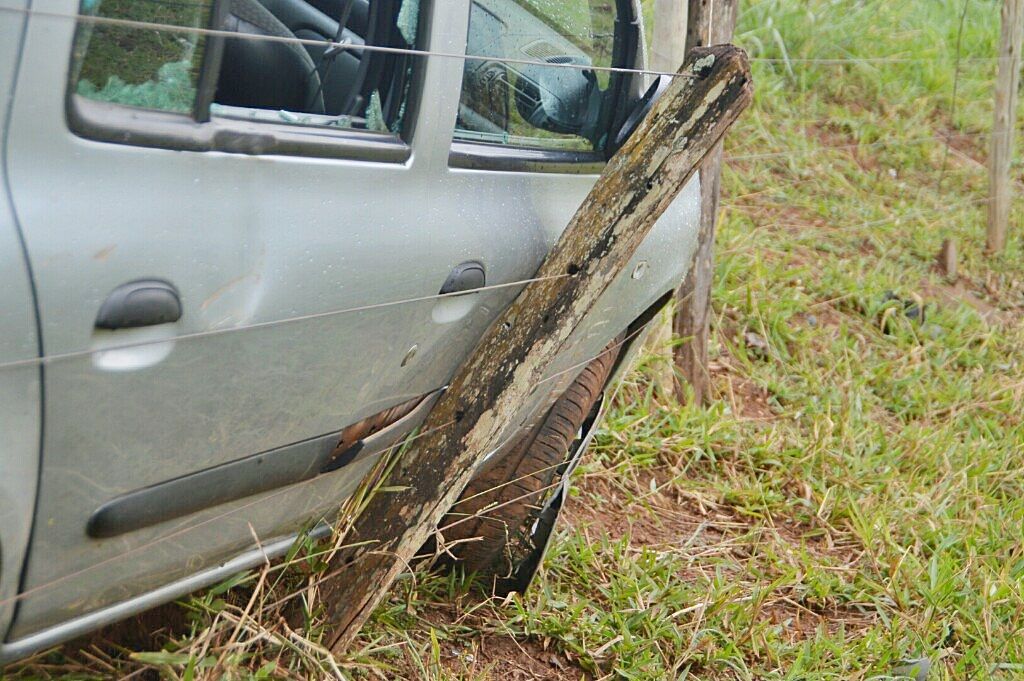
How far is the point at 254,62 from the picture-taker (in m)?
2.04

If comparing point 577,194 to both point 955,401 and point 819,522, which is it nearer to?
point 819,522

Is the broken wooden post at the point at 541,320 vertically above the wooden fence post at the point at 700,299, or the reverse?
the broken wooden post at the point at 541,320

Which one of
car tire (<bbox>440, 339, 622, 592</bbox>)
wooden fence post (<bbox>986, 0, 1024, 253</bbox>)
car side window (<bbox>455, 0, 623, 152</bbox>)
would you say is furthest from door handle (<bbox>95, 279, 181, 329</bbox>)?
wooden fence post (<bbox>986, 0, 1024, 253</bbox>)

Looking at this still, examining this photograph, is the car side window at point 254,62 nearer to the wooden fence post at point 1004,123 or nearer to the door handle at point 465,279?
the door handle at point 465,279

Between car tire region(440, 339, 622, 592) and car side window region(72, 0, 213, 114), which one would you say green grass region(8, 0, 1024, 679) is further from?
car side window region(72, 0, 213, 114)

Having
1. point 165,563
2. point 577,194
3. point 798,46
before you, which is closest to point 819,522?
point 577,194

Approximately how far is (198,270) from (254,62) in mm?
559

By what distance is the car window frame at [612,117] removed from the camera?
97.9 inches

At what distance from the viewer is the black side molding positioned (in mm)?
1715

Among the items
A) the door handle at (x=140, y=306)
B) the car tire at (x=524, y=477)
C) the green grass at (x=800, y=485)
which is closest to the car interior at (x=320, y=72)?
the door handle at (x=140, y=306)

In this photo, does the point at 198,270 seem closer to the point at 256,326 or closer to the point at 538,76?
the point at 256,326

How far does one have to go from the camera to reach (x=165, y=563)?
191 centimetres

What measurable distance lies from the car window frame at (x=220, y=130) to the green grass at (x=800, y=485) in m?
0.92

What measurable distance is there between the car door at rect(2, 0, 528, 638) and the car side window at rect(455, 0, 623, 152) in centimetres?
21
